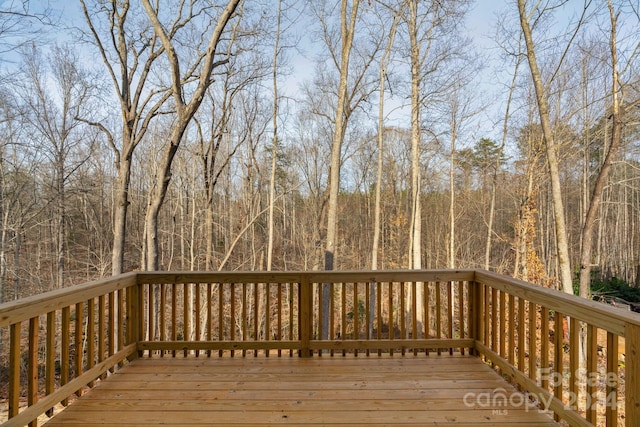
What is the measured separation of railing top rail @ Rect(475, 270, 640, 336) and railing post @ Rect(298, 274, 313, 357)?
5.45 ft

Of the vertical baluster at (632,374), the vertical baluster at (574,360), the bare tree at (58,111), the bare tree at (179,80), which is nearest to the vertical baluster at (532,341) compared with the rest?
the vertical baluster at (574,360)

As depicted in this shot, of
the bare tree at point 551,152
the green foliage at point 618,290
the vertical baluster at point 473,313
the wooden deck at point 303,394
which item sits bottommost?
the green foliage at point 618,290

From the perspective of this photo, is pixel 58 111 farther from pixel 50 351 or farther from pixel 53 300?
pixel 50 351

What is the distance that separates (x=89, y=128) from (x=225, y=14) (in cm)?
986

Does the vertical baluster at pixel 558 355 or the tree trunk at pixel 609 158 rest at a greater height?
the tree trunk at pixel 609 158

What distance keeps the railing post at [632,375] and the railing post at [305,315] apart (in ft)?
7.40

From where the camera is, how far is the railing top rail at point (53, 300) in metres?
1.94

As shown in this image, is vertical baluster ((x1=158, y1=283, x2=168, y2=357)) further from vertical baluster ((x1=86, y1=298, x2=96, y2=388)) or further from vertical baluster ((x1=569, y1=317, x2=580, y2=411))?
vertical baluster ((x1=569, y1=317, x2=580, y2=411))

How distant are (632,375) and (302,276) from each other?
7.68 feet

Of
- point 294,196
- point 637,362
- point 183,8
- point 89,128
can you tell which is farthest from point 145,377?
point 294,196

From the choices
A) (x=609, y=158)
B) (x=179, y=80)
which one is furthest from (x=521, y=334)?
(x=609, y=158)

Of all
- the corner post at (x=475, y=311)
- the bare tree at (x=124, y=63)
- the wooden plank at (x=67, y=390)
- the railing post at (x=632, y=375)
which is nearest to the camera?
the railing post at (x=632, y=375)

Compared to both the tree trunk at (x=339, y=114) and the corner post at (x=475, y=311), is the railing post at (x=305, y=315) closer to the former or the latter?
the corner post at (x=475, y=311)

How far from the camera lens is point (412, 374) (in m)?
2.95
